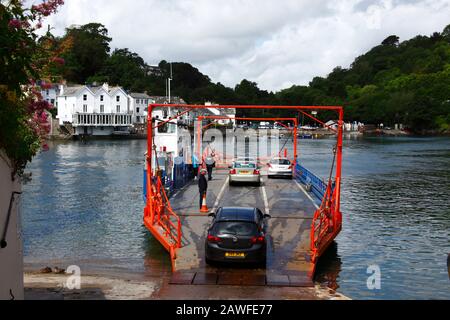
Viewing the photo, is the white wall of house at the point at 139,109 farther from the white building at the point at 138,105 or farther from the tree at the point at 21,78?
the tree at the point at 21,78

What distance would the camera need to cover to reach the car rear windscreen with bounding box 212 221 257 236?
15.8m

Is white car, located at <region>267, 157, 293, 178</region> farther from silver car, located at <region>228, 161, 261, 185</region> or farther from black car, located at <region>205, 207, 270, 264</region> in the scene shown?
black car, located at <region>205, 207, 270, 264</region>

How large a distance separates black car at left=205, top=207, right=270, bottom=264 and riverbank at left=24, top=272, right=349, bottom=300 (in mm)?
1231

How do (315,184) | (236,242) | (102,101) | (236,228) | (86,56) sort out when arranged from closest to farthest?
(236,242), (236,228), (315,184), (102,101), (86,56)

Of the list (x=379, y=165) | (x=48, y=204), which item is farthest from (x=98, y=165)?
(x=379, y=165)

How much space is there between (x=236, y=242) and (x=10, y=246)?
7336 millimetres

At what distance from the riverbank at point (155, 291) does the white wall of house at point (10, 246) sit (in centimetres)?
357

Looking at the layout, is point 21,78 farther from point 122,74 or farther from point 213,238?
point 122,74

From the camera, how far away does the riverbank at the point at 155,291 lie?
13.9 metres

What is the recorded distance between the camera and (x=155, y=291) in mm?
15008

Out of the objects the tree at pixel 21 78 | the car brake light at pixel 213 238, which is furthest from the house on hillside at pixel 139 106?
the tree at pixel 21 78

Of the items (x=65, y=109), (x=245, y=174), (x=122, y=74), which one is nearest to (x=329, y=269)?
(x=245, y=174)

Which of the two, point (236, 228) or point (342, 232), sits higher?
point (236, 228)

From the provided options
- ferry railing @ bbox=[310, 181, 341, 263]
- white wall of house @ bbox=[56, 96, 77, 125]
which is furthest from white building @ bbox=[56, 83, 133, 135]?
ferry railing @ bbox=[310, 181, 341, 263]
